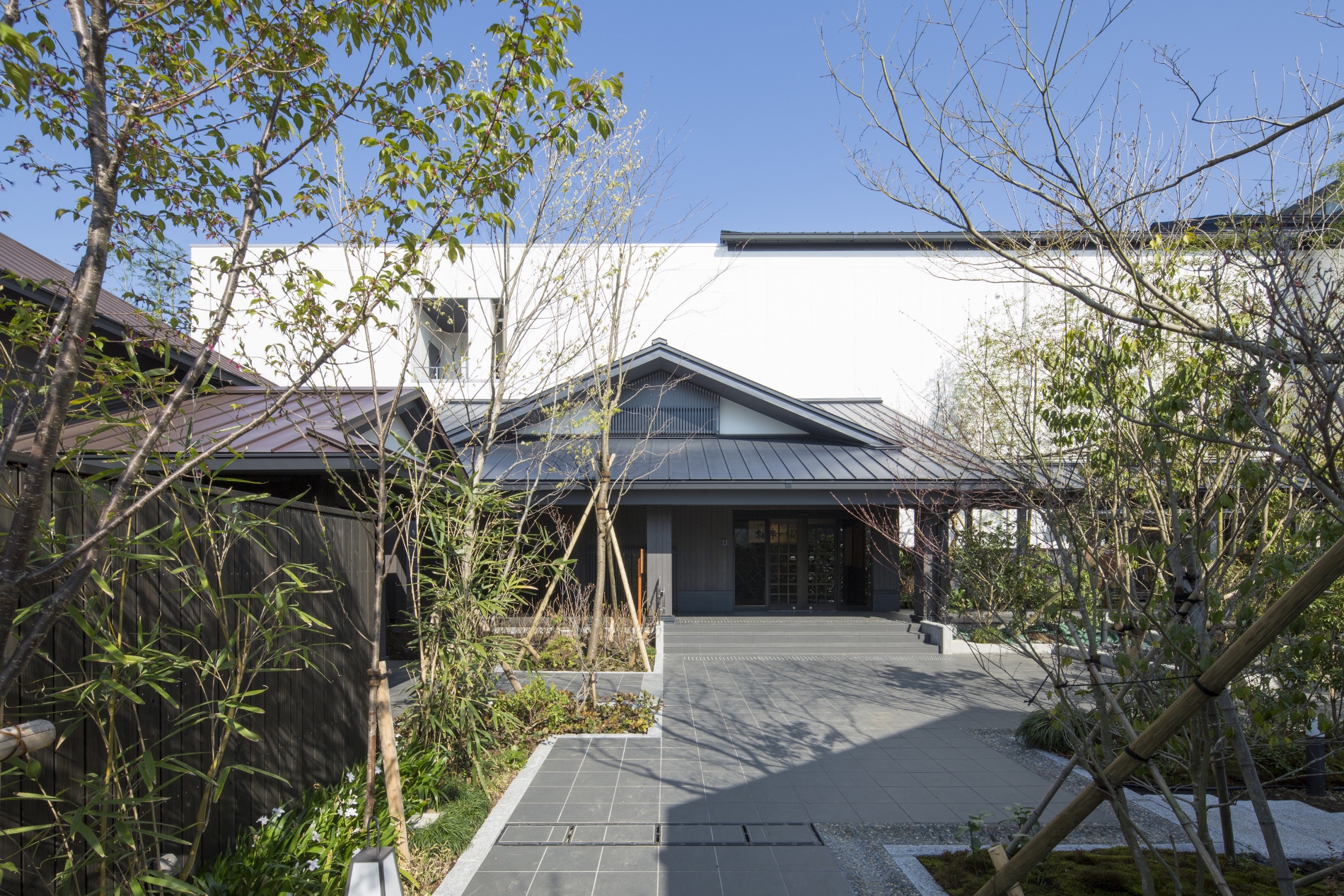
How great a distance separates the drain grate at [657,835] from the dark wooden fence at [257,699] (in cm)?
150

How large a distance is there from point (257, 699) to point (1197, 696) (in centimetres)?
457

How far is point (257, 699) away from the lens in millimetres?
4473

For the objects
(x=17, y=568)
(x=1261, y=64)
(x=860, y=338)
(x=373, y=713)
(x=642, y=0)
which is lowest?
(x=373, y=713)

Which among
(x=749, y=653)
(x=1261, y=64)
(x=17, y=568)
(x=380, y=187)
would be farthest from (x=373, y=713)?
(x=749, y=653)

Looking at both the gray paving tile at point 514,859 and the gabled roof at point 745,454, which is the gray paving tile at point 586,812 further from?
the gabled roof at point 745,454

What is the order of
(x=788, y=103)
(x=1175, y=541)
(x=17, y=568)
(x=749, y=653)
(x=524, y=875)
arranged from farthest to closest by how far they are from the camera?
(x=749, y=653)
(x=788, y=103)
(x=524, y=875)
(x=1175, y=541)
(x=17, y=568)

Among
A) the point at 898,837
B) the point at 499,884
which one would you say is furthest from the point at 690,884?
the point at 898,837

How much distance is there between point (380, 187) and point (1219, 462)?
14.6 ft

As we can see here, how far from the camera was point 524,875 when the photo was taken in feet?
15.3

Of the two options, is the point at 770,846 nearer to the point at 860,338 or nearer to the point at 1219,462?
the point at 1219,462

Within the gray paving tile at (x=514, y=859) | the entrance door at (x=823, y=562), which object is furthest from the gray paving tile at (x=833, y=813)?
the entrance door at (x=823, y=562)

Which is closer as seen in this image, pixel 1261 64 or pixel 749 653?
pixel 1261 64

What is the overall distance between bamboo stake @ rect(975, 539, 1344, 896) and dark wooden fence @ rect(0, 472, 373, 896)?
9.16 feet

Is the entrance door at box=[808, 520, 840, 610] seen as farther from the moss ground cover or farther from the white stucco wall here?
the moss ground cover
